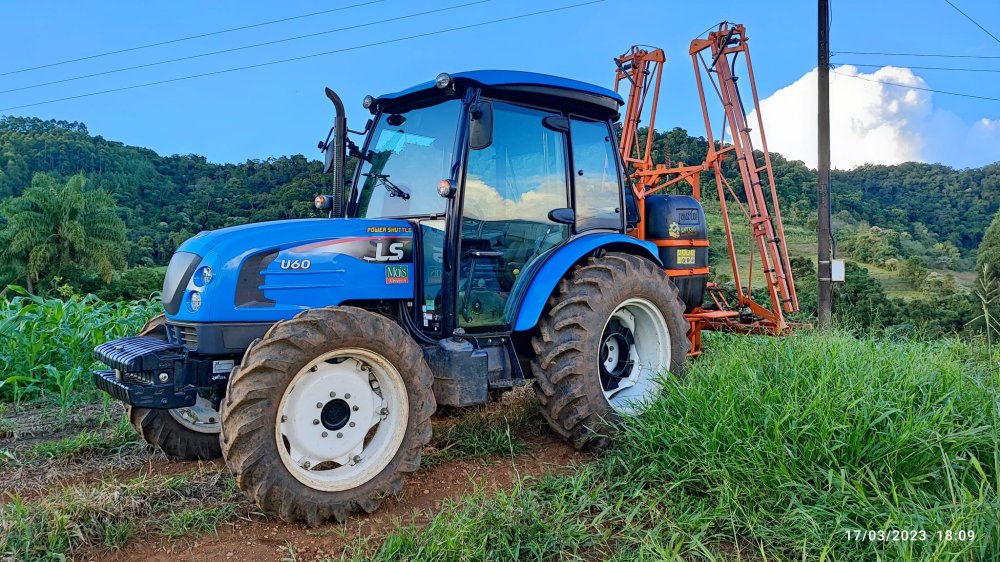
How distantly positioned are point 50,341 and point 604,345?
5.06 m

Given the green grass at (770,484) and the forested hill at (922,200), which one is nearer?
the green grass at (770,484)

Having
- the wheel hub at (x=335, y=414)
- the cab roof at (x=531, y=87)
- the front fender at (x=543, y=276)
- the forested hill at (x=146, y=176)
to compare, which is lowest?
the wheel hub at (x=335, y=414)

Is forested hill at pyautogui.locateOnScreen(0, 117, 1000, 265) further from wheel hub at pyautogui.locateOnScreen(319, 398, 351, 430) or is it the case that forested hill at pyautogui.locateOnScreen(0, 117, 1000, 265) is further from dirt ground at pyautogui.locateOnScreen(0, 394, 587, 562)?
wheel hub at pyautogui.locateOnScreen(319, 398, 351, 430)

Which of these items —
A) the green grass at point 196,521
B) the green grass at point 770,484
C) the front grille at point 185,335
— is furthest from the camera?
the front grille at point 185,335

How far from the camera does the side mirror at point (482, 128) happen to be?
10.9ft

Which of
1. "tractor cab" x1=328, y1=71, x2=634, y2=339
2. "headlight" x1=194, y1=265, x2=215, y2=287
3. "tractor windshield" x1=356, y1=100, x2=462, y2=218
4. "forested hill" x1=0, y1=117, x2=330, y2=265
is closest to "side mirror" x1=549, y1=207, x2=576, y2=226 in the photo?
"tractor cab" x1=328, y1=71, x2=634, y2=339

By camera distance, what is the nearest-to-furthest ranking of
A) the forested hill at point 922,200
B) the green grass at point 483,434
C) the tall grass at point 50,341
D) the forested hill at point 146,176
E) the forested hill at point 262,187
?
the green grass at point 483,434 < the tall grass at point 50,341 < the forested hill at point 262,187 < the forested hill at point 146,176 < the forested hill at point 922,200

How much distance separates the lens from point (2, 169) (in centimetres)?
3266

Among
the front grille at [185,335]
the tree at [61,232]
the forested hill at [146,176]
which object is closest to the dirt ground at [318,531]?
the front grille at [185,335]

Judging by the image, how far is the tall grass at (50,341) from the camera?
5223 mm

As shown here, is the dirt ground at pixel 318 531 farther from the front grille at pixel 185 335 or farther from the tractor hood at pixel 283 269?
the tractor hood at pixel 283 269

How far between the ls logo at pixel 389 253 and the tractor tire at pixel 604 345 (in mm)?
982

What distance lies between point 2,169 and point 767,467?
40824 millimetres

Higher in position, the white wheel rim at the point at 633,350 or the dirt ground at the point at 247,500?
the white wheel rim at the point at 633,350
